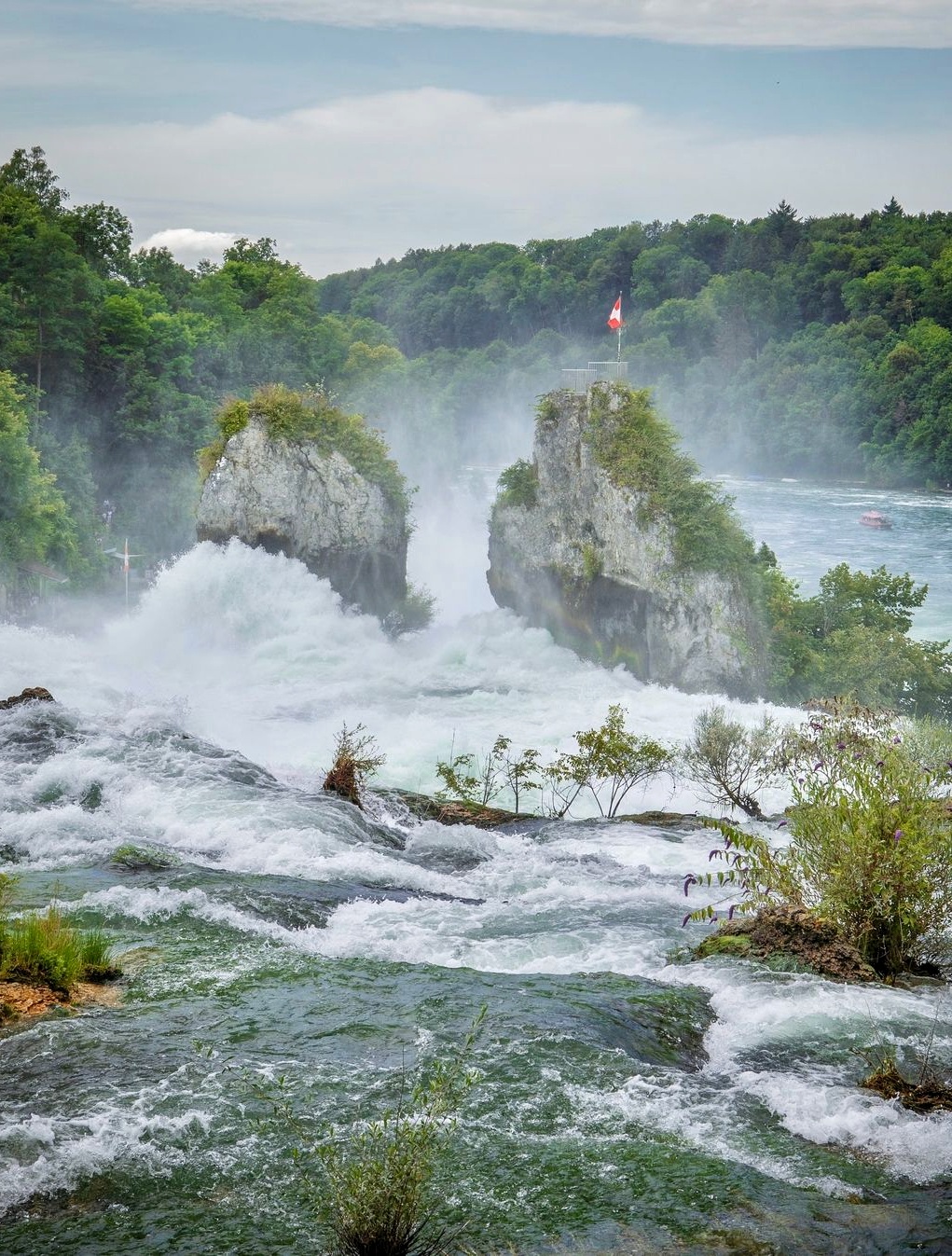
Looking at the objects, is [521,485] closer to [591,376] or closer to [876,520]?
[591,376]

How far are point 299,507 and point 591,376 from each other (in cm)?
1283

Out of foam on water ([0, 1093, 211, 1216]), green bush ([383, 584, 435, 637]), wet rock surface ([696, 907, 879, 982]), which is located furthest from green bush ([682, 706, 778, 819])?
green bush ([383, 584, 435, 637])

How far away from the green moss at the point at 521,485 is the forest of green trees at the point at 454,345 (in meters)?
19.6

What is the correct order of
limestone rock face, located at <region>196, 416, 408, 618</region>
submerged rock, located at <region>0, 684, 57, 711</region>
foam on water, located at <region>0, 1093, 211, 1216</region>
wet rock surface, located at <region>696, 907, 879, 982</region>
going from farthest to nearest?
limestone rock face, located at <region>196, 416, 408, 618</region>, submerged rock, located at <region>0, 684, 57, 711</region>, wet rock surface, located at <region>696, 907, 879, 982</region>, foam on water, located at <region>0, 1093, 211, 1216</region>

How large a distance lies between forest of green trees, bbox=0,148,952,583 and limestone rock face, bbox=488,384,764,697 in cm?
2079

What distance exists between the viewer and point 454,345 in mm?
142500

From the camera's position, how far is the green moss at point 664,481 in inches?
1770

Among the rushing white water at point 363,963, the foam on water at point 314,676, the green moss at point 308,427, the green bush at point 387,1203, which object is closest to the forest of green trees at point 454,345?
the green moss at point 308,427

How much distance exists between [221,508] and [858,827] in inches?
1553

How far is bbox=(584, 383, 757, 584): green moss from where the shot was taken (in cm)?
4497

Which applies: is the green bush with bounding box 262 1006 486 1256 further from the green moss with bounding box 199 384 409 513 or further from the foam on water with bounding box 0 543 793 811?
the green moss with bounding box 199 384 409 513

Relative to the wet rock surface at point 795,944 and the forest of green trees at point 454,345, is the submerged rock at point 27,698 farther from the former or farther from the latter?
the forest of green trees at point 454,345

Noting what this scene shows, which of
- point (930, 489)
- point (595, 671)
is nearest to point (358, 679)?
point (595, 671)

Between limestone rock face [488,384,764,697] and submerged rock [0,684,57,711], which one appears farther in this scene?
limestone rock face [488,384,764,697]
